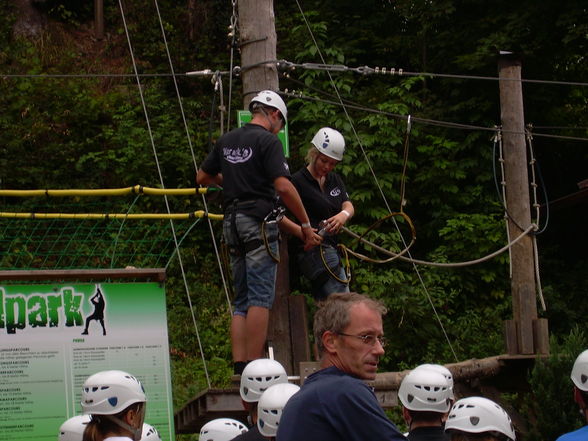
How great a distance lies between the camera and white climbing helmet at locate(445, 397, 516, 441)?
524 cm

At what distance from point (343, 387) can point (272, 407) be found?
2281 millimetres

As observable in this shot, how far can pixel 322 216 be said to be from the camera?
340 inches

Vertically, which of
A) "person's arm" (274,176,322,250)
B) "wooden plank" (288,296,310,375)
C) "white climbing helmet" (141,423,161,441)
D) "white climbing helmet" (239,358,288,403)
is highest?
"person's arm" (274,176,322,250)

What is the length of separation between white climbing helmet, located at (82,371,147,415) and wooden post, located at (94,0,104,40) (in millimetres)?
14955

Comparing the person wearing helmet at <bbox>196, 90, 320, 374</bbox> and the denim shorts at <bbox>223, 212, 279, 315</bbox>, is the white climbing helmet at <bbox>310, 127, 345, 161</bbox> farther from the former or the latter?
the denim shorts at <bbox>223, 212, 279, 315</bbox>

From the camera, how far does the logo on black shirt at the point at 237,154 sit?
7.91 meters

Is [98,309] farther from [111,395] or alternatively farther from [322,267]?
[111,395]

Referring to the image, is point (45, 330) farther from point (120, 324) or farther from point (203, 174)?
point (203, 174)

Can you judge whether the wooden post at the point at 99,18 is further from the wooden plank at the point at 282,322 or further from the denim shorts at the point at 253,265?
the denim shorts at the point at 253,265

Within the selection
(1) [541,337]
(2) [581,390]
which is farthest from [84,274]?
(1) [541,337]

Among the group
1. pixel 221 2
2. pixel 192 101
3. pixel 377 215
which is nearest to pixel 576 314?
pixel 377 215

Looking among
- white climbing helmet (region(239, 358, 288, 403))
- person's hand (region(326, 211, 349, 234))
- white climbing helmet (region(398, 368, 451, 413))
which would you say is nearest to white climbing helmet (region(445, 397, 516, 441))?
white climbing helmet (region(398, 368, 451, 413))

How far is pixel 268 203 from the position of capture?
7984 millimetres

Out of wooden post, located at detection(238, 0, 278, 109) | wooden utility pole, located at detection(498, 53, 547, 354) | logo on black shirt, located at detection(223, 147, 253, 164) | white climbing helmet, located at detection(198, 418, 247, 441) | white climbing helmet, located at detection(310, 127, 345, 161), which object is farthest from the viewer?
wooden utility pole, located at detection(498, 53, 547, 354)
